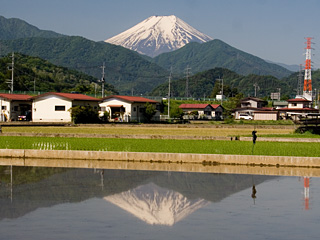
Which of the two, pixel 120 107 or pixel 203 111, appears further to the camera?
pixel 203 111

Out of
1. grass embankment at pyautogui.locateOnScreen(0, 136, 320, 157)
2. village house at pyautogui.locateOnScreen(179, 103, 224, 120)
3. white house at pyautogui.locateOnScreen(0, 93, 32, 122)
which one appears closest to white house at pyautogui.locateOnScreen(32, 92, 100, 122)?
white house at pyautogui.locateOnScreen(0, 93, 32, 122)

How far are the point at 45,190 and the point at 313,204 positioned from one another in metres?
8.19

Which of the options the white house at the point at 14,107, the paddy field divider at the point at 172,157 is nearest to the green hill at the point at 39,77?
the white house at the point at 14,107

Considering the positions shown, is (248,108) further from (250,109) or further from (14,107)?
(14,107)

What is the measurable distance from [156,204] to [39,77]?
115 m

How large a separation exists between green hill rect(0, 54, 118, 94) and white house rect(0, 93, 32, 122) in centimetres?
2238

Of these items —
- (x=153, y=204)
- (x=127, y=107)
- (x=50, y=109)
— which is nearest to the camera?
(x=153, y=204)

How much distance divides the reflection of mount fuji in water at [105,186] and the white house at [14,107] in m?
37.1

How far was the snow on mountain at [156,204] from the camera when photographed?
13484 mm

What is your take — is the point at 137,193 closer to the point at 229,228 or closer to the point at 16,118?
the point at 229,228

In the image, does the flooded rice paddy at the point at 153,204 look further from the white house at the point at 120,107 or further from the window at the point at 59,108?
the white house at the point at 120,107

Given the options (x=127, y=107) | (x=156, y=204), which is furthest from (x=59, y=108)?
(x=156, y=204)

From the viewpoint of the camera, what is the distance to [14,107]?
57.8 meters

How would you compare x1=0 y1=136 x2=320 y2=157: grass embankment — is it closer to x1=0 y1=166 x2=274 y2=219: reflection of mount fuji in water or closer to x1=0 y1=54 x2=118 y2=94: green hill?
x1=0 y1=166 x2=274 y2=219: reflection of mount fuji in water
